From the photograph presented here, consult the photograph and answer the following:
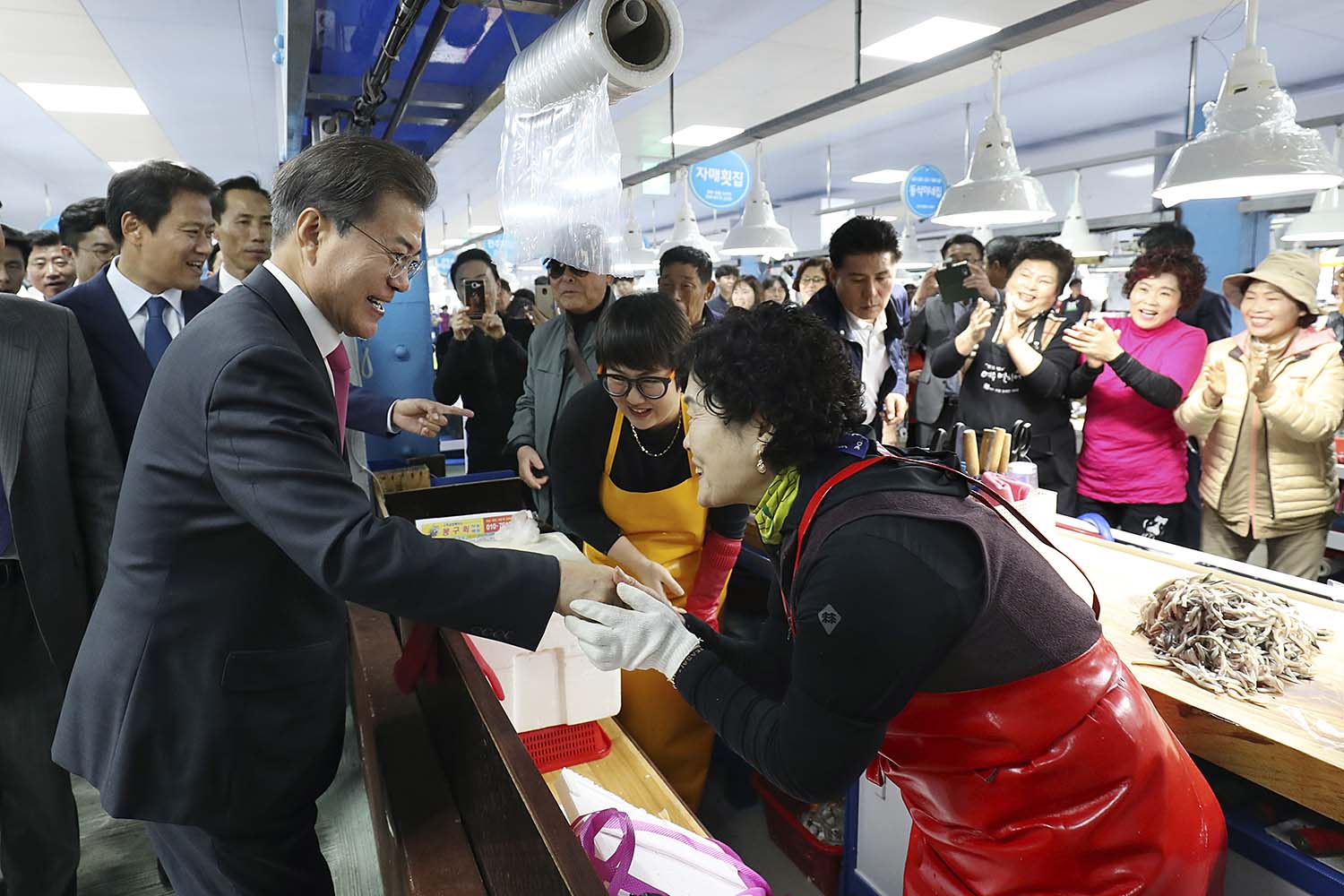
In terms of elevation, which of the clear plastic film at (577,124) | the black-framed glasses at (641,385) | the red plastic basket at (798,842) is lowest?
the red plastic basket at (798,842)

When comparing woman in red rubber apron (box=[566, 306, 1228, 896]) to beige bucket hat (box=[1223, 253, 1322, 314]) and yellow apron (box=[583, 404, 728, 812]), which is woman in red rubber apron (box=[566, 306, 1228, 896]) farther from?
beige bucket hat (box=[1223, 253, 1322, 314])

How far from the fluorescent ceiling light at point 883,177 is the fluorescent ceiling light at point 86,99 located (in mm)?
9677

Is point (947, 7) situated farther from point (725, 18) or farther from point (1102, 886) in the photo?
point (1102, 886)

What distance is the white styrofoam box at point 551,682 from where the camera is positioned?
1897mm

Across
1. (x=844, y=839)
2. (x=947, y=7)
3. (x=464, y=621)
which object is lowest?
(x=844, y=839)

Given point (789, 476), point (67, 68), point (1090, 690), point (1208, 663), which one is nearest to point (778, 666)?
point (789, 476)

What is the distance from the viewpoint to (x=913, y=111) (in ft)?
28.5

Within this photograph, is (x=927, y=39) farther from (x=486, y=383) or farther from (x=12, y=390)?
(x=12, y=390)

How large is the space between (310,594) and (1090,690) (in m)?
1.26

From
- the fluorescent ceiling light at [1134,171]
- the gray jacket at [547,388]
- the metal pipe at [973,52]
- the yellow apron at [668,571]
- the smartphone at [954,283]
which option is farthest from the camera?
the fluorescent ceiling light at [1134,171]

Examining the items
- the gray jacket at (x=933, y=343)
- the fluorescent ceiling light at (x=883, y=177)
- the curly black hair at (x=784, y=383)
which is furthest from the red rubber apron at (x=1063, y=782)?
the fluorescent ceiling light at (x=883, y=177)

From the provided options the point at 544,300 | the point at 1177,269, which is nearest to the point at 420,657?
the point at 1177,269

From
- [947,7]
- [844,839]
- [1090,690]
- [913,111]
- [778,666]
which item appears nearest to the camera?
[1090,690]

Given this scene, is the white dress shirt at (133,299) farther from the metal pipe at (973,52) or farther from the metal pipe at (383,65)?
the metal pipe at (973,52)
